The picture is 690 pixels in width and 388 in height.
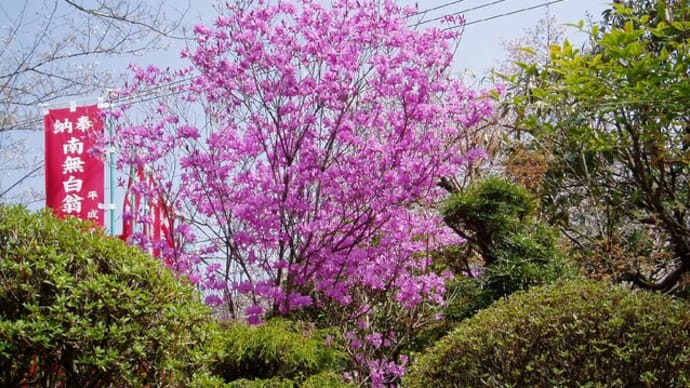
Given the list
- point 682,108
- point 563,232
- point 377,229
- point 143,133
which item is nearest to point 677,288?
point 563,232

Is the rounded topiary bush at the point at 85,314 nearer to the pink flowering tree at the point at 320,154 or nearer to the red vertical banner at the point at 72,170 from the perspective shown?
the pink flowering tree at the point at 320,154

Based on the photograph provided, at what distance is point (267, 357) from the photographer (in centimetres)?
404

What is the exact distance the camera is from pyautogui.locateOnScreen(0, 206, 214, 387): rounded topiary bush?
3.06 m

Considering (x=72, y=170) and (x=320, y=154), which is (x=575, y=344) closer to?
(x=320, y=154)

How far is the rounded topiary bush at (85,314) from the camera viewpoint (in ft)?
10.0

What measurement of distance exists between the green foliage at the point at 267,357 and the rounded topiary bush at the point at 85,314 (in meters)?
0.61

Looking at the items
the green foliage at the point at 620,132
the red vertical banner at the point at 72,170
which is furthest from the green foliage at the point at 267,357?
the red vertical banner at the point at 72,170

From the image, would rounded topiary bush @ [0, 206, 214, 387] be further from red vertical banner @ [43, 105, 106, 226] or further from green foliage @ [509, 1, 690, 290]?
red vertical banner @ [43, 105, 106, 226]

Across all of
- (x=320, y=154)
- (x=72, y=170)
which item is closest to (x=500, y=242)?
(x=320, y=154)

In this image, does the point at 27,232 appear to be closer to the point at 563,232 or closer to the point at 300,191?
the point at 300,191

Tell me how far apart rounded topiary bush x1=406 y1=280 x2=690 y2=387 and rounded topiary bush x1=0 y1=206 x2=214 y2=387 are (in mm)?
1234

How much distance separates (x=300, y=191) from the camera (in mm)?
5387

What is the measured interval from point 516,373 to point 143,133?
3578mm

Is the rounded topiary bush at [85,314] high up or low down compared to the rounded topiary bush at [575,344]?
up
